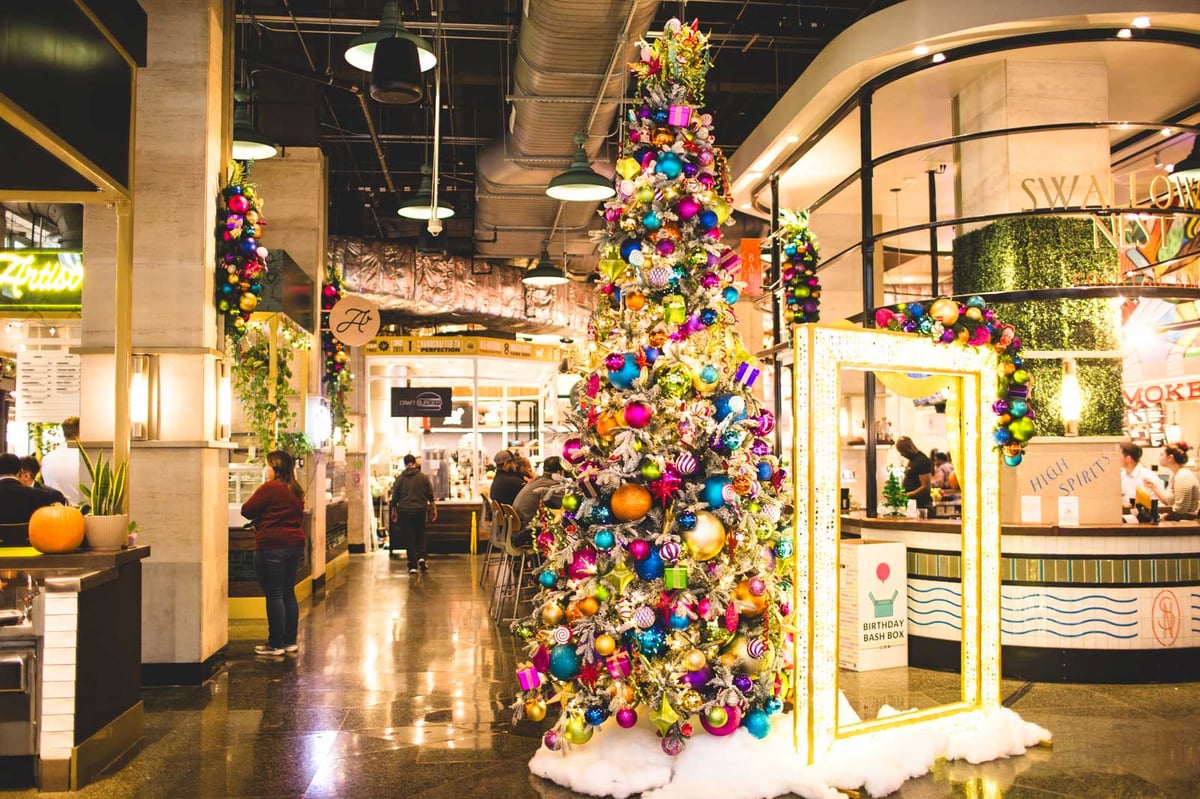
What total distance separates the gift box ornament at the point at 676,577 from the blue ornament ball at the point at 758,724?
685mm

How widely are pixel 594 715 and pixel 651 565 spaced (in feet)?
2.41

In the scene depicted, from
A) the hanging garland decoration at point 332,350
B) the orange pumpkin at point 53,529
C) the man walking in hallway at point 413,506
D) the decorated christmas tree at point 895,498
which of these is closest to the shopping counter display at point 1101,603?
the decorated christmas tree at point 895,498

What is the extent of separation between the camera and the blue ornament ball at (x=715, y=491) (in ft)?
15.1

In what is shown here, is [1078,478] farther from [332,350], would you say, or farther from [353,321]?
[332,350]

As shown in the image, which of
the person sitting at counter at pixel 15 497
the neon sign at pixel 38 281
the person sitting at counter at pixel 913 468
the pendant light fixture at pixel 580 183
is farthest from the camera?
the person sitting at counter at pixel 913 468

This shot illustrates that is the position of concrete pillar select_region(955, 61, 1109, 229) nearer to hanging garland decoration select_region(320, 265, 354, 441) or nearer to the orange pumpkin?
the orange pumpkin

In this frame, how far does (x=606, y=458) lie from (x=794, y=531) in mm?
959

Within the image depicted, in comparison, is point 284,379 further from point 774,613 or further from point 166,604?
point 774,613

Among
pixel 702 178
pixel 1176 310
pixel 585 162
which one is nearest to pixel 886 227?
pixel 1176 310

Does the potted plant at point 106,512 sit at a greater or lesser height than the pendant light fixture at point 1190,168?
lesser

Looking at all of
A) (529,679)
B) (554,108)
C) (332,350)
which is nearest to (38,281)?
(332,350)

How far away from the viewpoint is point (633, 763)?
438 cm

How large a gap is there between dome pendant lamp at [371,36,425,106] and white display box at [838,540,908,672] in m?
4.26

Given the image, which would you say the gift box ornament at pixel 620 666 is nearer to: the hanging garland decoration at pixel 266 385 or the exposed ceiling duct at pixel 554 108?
the exposed ceiling duct at pixel 554 108
